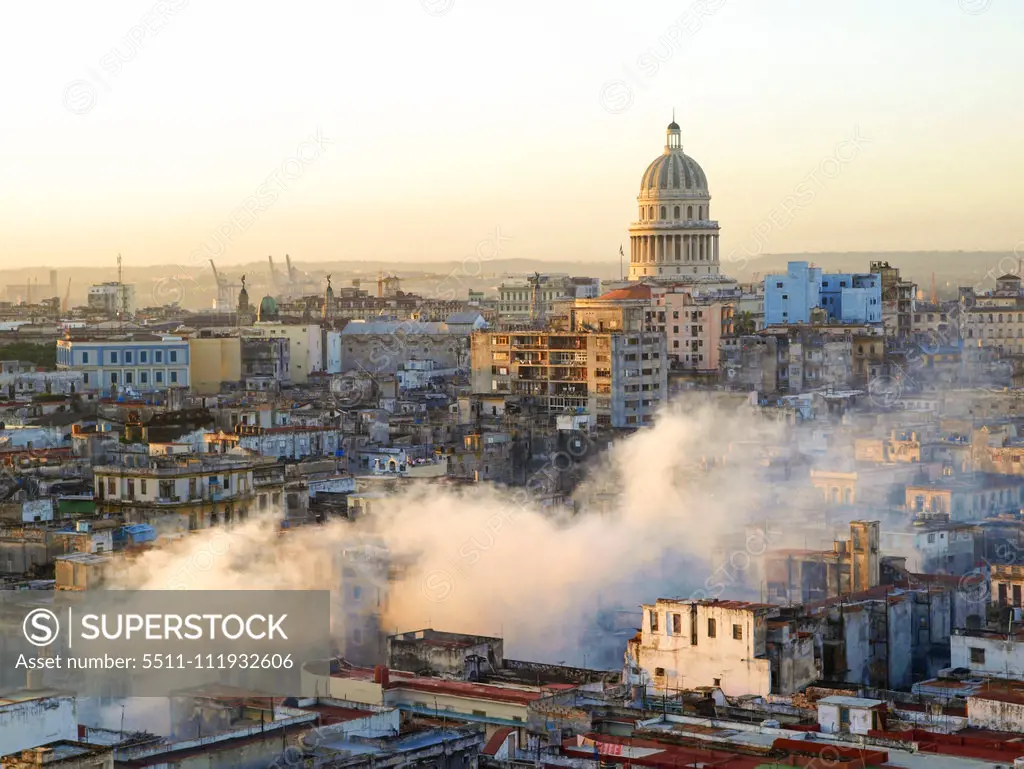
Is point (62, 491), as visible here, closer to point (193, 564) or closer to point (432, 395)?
point (193, 564)

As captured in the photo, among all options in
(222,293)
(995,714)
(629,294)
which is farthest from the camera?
(222,293)

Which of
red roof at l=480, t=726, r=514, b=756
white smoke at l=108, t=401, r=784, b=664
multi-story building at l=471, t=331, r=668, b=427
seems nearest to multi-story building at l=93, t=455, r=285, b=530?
white smoke at l=108, t=401, r=784, b=664

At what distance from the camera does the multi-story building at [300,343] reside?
9812 cm

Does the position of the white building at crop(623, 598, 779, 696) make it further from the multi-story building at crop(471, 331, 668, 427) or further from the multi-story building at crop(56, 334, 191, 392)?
the multi-story building at crop(56, 334, 191, 392)

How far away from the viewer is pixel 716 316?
8288cm

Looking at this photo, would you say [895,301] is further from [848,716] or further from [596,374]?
[848,716]

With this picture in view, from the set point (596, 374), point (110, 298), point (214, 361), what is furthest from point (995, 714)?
point (110, 298)

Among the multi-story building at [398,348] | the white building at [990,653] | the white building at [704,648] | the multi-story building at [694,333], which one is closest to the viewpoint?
the white building at [990,653]

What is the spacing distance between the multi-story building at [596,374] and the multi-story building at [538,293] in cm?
5821

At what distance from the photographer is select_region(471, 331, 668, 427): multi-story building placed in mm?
68125

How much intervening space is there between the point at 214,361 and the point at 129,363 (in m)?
5.17

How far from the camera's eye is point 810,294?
93.5 meters

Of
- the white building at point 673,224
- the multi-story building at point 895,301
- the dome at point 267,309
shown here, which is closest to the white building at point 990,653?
the multi-story building at point 895,301

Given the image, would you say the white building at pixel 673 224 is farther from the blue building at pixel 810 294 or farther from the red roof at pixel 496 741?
the red roof at pixel 496 741
